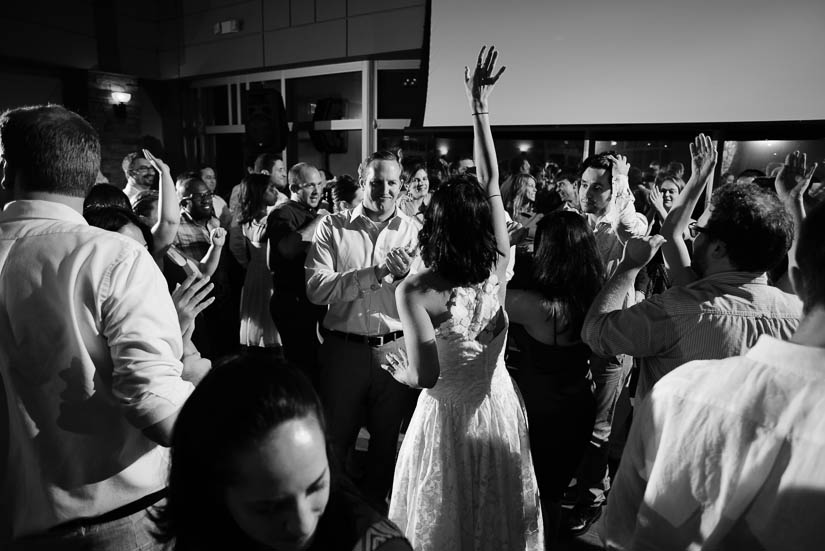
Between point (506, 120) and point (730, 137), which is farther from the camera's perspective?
point (506, 120)

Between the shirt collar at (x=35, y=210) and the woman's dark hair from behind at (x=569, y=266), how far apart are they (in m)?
1.38

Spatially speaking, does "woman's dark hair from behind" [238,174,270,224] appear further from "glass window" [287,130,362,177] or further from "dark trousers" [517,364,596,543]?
"glass window" [287,130,362,177]

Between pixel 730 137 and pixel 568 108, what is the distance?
1.52 meters

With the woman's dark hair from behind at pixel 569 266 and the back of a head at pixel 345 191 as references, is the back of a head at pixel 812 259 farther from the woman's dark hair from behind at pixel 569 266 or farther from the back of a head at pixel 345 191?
the back of a head at pixel 345 191

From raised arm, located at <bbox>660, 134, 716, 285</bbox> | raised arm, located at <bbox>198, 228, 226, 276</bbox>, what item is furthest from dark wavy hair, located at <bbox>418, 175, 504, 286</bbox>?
raised arm, located at <bbox>198, 228, 226, 276</bbox>

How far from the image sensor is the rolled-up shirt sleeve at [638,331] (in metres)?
1.39

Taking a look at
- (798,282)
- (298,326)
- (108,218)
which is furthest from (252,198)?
(798,282)

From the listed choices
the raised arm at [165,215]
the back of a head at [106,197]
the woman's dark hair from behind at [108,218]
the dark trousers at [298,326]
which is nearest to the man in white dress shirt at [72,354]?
the woman's dark hair from behind at [108,218]

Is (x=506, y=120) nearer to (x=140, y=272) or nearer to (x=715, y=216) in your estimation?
(x=715, y=216)

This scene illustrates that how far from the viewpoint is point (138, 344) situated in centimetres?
95

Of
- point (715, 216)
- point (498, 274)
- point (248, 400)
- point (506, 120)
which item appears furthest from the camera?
point (506, 120)

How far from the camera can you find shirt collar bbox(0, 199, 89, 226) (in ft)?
3.25

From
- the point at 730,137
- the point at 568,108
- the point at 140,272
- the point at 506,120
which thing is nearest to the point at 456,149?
the point at 506,120

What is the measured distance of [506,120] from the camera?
5.16 meters
